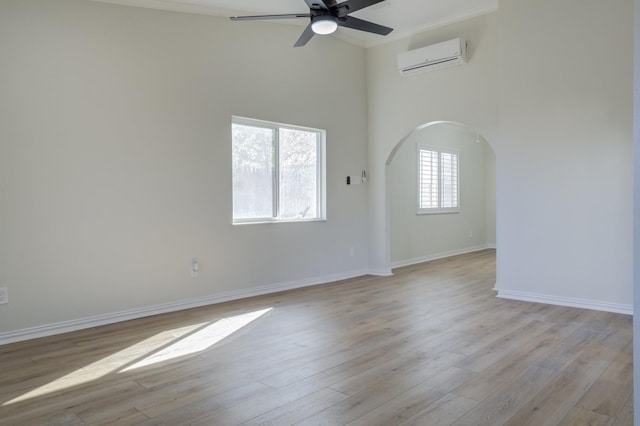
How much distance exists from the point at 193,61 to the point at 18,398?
3.24 m

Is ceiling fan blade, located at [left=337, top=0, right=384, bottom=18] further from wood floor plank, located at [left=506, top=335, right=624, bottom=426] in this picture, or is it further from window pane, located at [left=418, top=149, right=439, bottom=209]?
window pane, located at [left=418, top=149, right=439, bottom=209]

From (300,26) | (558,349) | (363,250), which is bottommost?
(558,349)

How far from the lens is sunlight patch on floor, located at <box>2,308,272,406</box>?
8.46ft

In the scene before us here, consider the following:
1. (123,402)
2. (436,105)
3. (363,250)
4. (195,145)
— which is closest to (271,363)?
Answer: (123,402)

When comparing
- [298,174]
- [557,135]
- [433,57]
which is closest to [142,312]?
[298,174]

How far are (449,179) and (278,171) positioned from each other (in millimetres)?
4532

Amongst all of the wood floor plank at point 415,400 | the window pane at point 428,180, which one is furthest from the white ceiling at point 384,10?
the wood floor plank at point 415,400

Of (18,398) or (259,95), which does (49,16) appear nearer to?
(259,95)

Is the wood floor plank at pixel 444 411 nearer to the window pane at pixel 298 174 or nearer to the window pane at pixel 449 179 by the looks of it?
the window pane at pixel 298 174

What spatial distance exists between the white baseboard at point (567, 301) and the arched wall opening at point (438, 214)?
1.89 metres

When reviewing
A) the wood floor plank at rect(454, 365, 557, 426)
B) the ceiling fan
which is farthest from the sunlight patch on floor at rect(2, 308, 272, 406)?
the ceiling fan

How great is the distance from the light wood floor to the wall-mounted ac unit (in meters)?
2.88

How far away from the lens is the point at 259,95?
194 inches

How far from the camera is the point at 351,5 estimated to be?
3.42m
